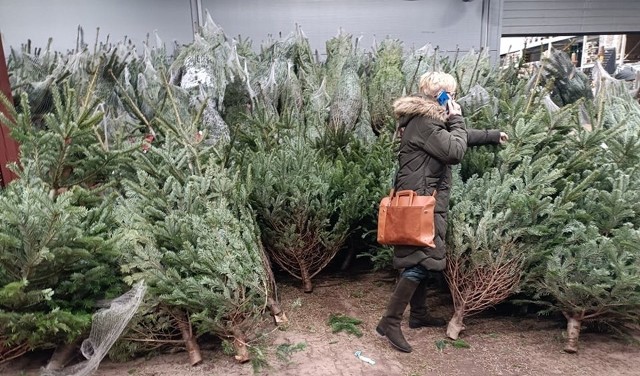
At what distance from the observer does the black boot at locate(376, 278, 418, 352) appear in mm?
3006

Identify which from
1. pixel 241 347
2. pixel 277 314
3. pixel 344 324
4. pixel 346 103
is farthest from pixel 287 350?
pixel 346 103

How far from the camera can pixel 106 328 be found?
8.16 feet

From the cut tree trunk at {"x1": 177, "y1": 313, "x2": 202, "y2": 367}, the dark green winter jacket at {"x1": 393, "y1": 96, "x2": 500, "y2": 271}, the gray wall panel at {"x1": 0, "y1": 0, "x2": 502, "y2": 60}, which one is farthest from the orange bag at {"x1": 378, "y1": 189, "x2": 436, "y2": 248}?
the gray wall panel at {"x1": 0, "y1": 0, "x2": 502, "y2": 60}

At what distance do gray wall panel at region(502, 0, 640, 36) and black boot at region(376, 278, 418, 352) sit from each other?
31.8 ft

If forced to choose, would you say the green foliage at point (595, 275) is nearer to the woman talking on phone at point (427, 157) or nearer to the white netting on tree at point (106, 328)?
the woman talking on phone at point (427, 157)

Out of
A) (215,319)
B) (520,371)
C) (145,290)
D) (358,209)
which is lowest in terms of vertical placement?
(520,371)

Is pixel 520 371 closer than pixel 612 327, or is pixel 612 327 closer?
pixel 520 371

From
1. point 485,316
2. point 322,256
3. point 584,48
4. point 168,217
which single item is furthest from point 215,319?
point 584,48

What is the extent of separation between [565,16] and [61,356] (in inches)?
478

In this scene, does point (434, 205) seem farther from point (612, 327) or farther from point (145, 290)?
point (145, 290)

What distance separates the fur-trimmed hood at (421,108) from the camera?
114 inches

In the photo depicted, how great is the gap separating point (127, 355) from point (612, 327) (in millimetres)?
3222

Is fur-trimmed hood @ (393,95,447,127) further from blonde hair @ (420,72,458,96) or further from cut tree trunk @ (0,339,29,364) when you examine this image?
cut tree trunk @ (0,339,29,364)

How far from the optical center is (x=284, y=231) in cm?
366
